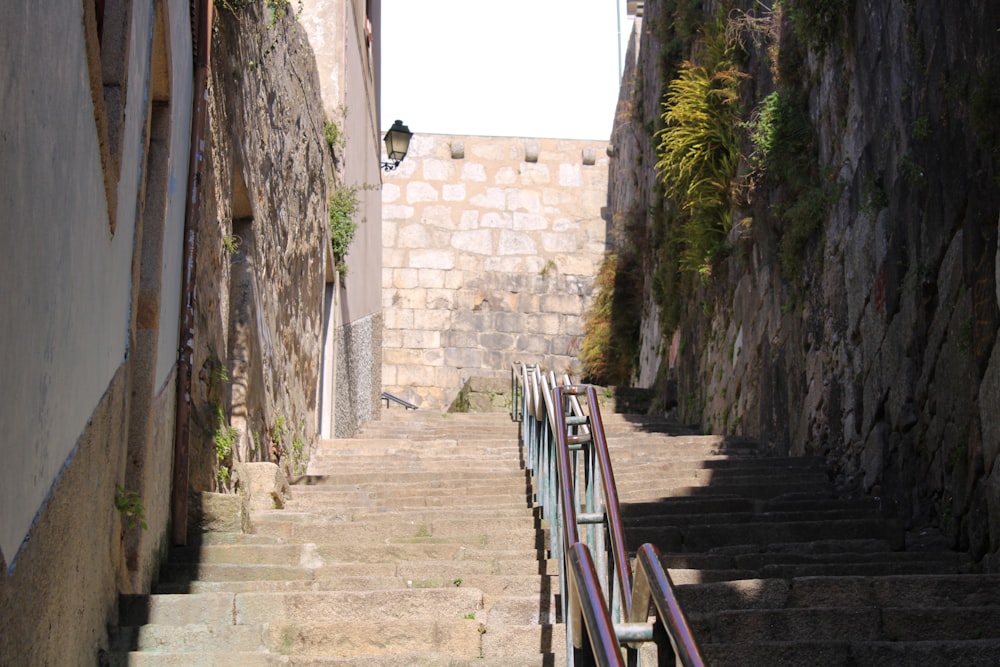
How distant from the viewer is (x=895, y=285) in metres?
6.37

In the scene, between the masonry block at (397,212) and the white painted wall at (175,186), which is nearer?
the white painted wall at (175,186)

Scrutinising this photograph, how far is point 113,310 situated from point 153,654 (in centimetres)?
98

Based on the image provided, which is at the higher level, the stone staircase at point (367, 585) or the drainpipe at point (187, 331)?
the drainpipe at point (187, 331)

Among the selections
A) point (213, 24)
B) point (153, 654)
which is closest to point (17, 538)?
point (153, 654)

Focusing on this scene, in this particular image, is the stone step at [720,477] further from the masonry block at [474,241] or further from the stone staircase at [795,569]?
the masonry block at [474,241]

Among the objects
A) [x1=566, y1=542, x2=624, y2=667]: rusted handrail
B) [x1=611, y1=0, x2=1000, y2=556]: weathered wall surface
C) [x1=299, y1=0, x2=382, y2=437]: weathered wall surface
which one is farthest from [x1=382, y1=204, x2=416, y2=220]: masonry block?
[x1=566, y1=542, x2=624, y2=667]: rusted handrail

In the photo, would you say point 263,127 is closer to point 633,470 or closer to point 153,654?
point 633,470

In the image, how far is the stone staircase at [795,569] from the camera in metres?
3.63

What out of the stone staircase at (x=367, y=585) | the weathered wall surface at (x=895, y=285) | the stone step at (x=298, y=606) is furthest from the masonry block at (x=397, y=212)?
the stone step at (x=298, y=606)

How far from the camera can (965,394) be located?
5320 mm

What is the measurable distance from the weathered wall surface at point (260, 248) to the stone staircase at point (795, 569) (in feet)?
6.24

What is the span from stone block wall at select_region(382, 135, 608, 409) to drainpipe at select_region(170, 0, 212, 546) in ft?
39.2

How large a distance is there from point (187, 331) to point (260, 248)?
6.72 ft

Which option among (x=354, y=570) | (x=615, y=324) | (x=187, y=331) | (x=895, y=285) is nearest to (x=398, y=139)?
(x=615, y=324)
